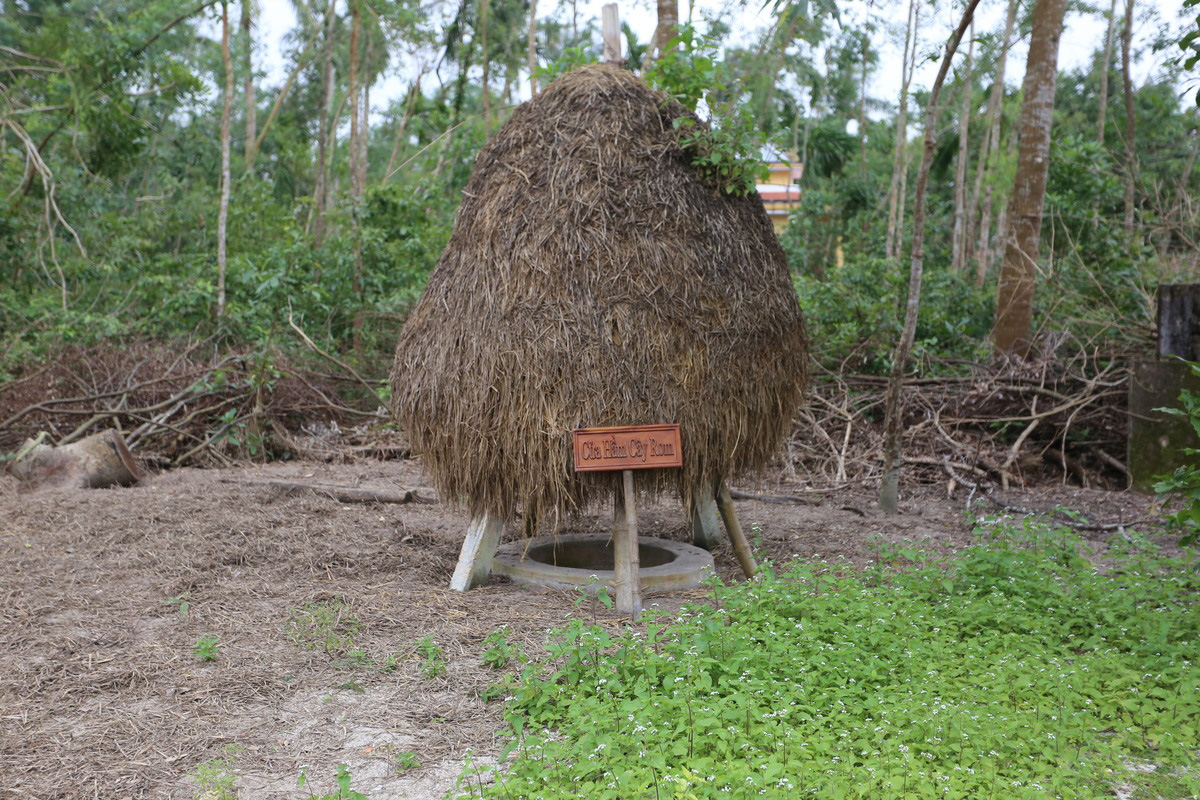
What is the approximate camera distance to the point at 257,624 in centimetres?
456

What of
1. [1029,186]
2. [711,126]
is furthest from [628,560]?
[1029,186]

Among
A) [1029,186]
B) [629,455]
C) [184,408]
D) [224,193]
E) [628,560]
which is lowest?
[628,560]

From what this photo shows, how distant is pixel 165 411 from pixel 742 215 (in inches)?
272

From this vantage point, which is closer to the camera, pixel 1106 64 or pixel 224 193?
pixel 224 193

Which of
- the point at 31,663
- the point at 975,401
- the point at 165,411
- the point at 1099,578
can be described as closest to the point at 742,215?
the point at 1099,578

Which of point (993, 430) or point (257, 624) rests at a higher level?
point (993, 430)

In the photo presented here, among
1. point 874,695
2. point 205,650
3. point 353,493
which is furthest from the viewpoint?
point 353,493

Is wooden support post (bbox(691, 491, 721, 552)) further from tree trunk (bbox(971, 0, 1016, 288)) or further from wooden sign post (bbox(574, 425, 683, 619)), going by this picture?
tree trunk (bbox(971, 0, 1016, 288))

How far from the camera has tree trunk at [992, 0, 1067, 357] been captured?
31.0ft

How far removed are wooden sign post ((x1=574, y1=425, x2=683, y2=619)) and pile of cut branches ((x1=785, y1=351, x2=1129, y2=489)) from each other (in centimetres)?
425

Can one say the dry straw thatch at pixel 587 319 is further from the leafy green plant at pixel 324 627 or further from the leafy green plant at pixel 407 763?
the leafy green plant at pixel 407 763

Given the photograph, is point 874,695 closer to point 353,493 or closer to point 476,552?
point 476,552

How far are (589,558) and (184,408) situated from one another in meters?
5.73

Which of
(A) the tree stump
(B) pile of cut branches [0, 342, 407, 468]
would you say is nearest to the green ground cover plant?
(A) the tree stump
